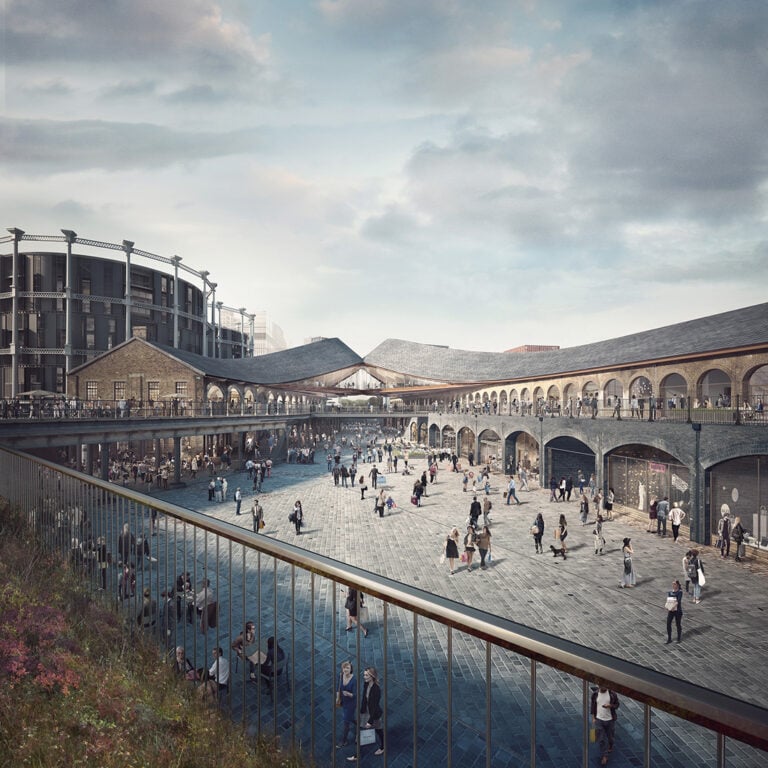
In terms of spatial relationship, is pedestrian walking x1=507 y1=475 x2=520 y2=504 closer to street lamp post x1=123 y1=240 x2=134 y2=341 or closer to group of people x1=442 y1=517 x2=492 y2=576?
group of people x1=442 y1=517 x2=492 y2=576

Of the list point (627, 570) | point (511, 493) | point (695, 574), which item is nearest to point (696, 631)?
point (695, 574)

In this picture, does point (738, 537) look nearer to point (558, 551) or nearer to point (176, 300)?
point (558, 551)

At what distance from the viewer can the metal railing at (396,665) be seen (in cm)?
154

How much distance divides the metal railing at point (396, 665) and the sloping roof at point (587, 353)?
20540 millimetres

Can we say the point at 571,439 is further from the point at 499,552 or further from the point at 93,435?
the point at 93,435

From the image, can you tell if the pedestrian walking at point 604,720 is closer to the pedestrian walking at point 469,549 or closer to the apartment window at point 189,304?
the pedestrian walking at point 469,549

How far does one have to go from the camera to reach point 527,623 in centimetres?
1070

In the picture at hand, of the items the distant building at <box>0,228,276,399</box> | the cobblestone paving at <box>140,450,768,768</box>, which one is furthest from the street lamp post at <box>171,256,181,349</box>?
the cobblestone paving at <box>140,450,768,768</box>

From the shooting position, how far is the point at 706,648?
9.74 meters

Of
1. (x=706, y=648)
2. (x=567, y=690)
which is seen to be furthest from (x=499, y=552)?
(x=567, y=690)

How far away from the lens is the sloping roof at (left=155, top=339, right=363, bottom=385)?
4056 centimetres

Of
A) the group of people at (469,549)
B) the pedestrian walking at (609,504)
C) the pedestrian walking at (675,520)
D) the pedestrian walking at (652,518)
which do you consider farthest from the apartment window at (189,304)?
the pedestrian walking at (675,520)

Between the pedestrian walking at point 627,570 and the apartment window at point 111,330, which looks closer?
the pedestrian walking at point 627,570

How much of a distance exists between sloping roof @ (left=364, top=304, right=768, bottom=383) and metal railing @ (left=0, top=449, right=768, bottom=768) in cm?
2054
